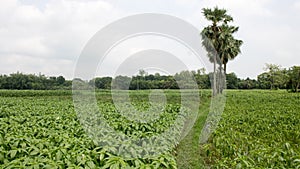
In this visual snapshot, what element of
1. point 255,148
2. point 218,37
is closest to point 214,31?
point 218,37

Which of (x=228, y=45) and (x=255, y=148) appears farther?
(x=228, y=45)

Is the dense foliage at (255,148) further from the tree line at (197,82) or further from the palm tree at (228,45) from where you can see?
the palm tree at (228,45)

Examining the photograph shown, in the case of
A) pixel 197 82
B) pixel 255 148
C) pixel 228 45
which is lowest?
pixel 255 148

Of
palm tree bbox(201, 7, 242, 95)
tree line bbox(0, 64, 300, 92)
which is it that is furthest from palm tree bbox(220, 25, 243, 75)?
tree line bbox(0, 64, 300, 92)

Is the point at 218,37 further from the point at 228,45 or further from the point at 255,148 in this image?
the point at 255,148

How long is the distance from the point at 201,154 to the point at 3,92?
3440cm

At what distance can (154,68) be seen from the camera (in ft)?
28.1

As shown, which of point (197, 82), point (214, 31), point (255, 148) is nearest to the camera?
point (255, 148)

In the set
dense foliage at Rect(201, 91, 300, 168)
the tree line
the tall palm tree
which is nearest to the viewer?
dense foliage at Rect(201, 91, 300, 168)

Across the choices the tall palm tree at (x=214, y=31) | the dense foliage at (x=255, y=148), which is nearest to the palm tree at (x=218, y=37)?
the tall palm tree at (x=214, y=31)

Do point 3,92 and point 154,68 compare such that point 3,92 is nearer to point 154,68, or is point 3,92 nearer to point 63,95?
point 63,95

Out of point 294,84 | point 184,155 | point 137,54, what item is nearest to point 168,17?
point 137,54

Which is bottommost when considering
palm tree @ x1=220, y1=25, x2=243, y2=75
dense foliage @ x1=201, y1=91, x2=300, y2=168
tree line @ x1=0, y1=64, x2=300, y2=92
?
dense foliage @ x1=201, y1=91, x2=300, y2=168

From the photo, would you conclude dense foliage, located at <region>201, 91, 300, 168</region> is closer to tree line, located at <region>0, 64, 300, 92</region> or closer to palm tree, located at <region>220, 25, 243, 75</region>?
tree line, located at <region>0, 64, 300, 92</region>
